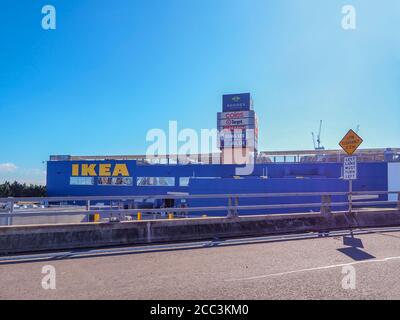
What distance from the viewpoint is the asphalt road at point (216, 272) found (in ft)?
16.8

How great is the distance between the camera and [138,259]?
24.0ft

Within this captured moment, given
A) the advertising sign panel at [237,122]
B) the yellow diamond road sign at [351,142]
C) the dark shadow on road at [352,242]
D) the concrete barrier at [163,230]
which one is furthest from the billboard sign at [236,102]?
the dark shadow on road at [352,242]

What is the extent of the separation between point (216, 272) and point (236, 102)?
58.7 metres

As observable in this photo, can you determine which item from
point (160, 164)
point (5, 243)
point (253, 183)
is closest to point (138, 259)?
point (5, 243)

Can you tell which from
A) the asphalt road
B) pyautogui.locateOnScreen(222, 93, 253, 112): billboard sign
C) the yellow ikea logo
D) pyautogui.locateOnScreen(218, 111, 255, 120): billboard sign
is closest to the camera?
the asphalt road

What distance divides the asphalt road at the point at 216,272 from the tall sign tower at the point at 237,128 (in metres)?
47.2

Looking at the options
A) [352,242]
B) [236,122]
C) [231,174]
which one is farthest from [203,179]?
[352,242]

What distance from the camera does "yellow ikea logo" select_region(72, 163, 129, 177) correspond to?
2180 inches

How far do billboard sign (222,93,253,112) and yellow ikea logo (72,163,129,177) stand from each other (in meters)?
22.2

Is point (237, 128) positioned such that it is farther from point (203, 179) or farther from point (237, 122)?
point (203, 179)

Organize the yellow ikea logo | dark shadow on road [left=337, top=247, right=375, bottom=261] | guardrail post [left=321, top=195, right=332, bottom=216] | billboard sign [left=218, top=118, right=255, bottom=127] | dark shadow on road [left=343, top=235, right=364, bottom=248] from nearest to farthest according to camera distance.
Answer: dark shadow on road [left=337, top=247, right=375, bottom=261] → dark shadow on road [left=343, top=235, right=364, bottom=248] → guardrail post [left=321, top=195, right=332, bottom=216] → the yellow ikea logo → billboard sign [left=218, top=118, right=255, bottom=127]

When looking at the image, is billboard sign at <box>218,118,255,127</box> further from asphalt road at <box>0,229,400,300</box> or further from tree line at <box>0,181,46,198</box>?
asphalt road at <box>0,229,400,300</box>

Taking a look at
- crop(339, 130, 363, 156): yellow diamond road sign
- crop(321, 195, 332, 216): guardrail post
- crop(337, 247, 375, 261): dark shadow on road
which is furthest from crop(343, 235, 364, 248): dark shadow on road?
crop(339, 130, 363, 156): yellow diamond road sign
